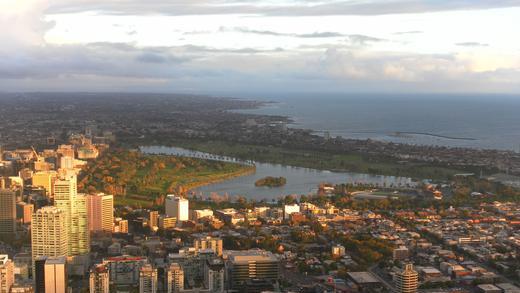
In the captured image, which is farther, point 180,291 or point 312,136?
point 312,136

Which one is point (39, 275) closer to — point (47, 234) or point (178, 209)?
point (47, 234)

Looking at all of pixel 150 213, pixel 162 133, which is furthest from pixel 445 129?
pixel 150 213

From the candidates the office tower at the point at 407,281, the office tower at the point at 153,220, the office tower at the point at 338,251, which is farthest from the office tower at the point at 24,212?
the office tower at the point at 407,281

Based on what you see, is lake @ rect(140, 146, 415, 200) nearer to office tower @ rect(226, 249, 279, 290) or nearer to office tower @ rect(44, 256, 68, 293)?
office tower @ rect(226, 249, 279, 290)

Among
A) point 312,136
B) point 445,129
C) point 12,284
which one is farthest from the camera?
point 445,129

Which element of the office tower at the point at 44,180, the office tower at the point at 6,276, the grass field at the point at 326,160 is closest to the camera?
the office tower at the point at 6,276

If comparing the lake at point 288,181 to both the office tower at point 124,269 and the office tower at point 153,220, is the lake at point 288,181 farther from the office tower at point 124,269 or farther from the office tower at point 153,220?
the office tower at point 124,269

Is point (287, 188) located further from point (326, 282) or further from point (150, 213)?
Result: point (326, 282)
